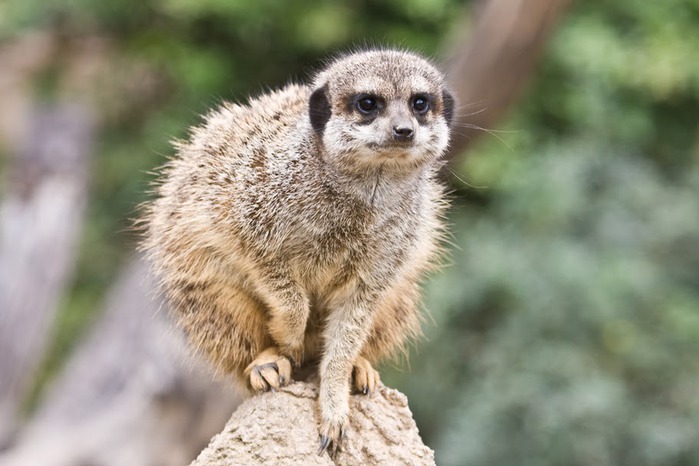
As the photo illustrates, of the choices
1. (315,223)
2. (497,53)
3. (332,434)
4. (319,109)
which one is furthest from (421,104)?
(497,53)

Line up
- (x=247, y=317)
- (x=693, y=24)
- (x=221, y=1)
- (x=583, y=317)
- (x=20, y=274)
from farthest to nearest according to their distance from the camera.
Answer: (x=693, y=24), (x=20, y=274), (x=221, y=1), (x=583, y=317), (x=247, y=317)

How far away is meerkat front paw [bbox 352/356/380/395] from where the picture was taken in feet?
9.96

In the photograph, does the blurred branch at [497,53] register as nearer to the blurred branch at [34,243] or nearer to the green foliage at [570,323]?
the green foliage at [570,323]

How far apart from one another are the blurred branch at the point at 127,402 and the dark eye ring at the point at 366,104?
2.41m

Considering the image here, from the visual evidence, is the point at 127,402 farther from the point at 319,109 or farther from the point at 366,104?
the point at 366,104

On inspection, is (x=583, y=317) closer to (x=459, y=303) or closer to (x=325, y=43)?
(x=459, y=303)

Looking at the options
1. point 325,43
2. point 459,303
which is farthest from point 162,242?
point 325,43

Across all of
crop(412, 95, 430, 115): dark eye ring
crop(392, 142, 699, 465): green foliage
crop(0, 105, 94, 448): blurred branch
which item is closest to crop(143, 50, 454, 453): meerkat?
crop(412, 95, 430, 115): dark eye ring

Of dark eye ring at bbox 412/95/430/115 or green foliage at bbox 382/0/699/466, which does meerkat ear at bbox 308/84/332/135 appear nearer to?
dark eye ring at bbox 412/95/430/115

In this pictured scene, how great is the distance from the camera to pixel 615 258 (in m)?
6.38

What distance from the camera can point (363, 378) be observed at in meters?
3.04

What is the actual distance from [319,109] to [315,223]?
1.10 ft

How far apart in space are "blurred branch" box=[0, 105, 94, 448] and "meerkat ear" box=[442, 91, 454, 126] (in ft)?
15.7

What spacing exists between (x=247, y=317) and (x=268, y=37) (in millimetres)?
4707
